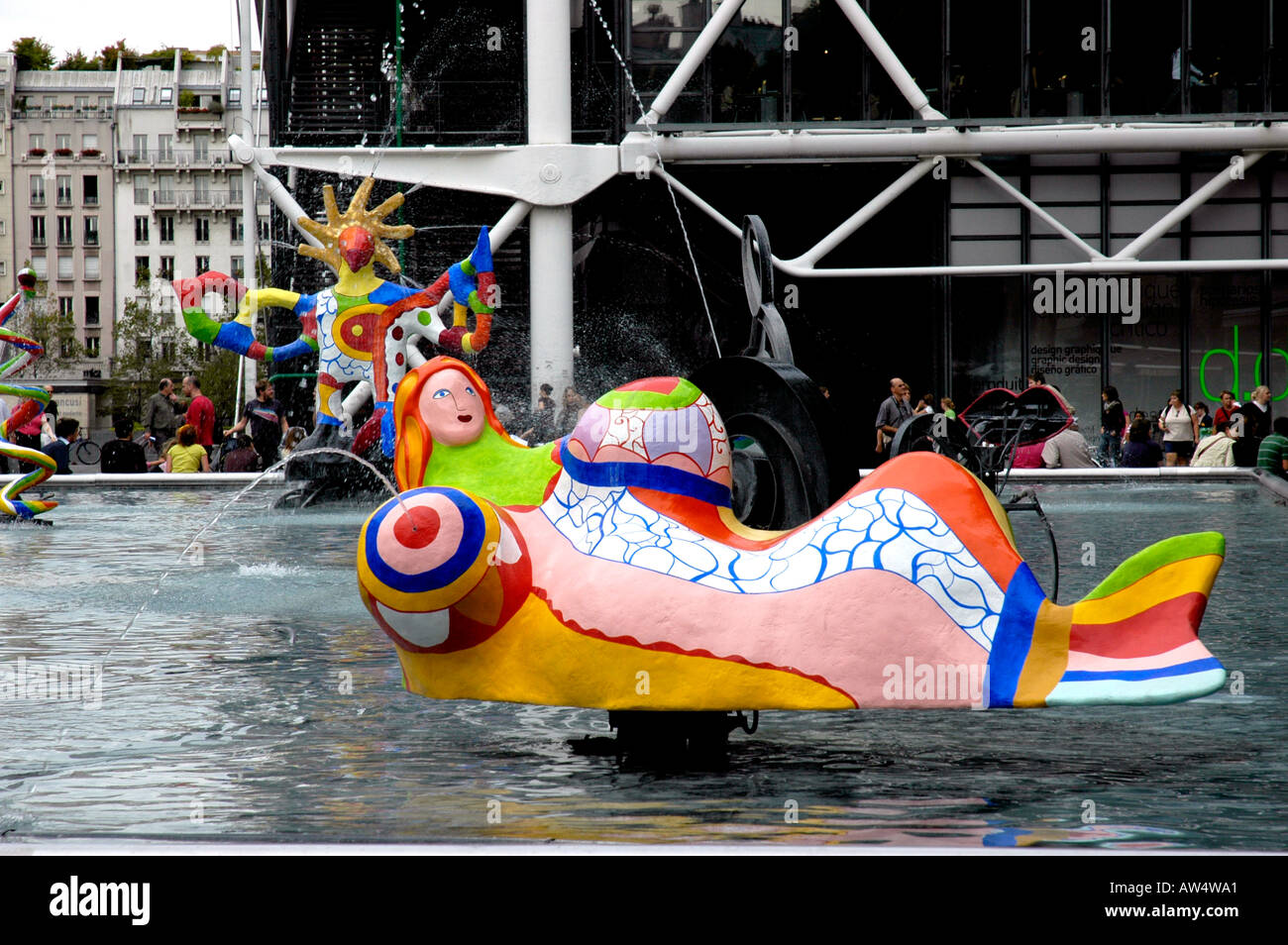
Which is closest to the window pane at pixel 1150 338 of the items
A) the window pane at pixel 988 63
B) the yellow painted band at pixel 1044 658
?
the window pane at pixel 988 63

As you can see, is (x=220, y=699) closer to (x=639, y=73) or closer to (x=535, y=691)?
(x=535, y=691)

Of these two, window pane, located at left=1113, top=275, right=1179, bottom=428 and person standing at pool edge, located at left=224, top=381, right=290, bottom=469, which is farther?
window pane, located at left=1113, top=275, right=1179, bottom=428

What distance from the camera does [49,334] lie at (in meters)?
81.4

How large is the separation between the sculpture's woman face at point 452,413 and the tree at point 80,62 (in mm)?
107101

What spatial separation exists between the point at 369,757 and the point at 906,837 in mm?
1844

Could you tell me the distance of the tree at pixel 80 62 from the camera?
339ft

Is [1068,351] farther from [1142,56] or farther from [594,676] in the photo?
[594,676]

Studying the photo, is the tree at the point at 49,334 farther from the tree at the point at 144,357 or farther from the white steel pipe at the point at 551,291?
the white steel pipe at the point at 551,291

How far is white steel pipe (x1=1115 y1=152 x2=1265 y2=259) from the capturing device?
27.2 meters

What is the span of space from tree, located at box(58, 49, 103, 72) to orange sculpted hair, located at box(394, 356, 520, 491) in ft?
351

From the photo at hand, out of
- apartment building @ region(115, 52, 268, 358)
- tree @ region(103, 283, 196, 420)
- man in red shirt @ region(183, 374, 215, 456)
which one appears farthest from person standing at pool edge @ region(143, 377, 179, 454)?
apartment building @ region(115, 52, 268, 358)

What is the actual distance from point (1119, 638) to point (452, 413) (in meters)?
2.09

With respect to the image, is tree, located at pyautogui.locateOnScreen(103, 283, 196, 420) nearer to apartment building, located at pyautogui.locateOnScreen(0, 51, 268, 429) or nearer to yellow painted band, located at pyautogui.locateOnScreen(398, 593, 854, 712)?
apartment building, located at pyautogui.locateOnScreen(0, 51, 268, 429)
